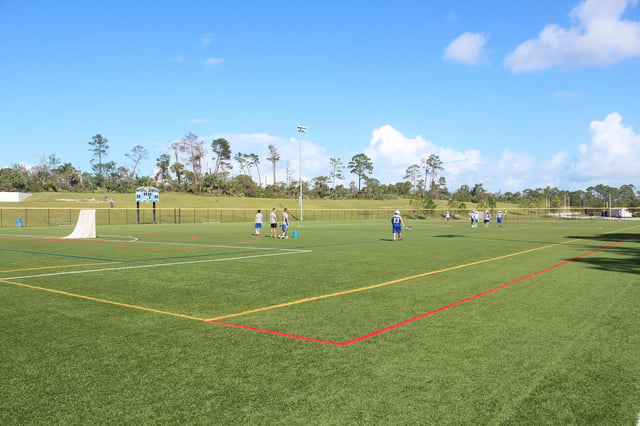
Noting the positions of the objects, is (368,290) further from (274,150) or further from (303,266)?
(274,150)

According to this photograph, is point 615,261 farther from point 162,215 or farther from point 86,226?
point 162,215

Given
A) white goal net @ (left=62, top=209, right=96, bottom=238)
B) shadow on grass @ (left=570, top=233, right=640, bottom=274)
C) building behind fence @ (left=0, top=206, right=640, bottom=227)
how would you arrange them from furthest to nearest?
1. building behind fence @ (left=0, top=206, right=640, bottom=227)
2. white goal net @ (left=62, top=209, right=96, bottom=238)
3. shadow on grass @ (left=570, top=233, right=640, bottom=274)

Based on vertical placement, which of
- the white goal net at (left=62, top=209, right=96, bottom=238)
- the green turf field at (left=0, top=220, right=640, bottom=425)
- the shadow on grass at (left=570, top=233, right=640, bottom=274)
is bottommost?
the shadow on grass at (left=570, top=233, right=640, bottom=274)

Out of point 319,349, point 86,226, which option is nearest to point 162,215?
point 86,226

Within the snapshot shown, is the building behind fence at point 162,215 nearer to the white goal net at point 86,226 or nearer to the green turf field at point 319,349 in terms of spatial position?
the white goal net at point 86,226

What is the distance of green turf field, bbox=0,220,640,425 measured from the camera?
4301 mm

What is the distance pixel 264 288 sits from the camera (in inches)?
426

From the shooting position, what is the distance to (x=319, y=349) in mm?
6105

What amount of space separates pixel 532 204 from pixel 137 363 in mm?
130901

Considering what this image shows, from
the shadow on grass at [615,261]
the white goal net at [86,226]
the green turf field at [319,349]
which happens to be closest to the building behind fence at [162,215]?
the white goal net at [86,226]

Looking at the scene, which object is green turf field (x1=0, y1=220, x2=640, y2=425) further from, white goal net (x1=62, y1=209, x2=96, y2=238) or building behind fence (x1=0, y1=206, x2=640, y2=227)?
building behind fence (x1=0, y1=206, x2=640, y2=227)

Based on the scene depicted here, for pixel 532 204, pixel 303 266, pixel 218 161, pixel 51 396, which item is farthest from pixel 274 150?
pixel 51 396

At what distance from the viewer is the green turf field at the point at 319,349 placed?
430cm

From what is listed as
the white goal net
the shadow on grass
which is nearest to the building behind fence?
the white goal net
